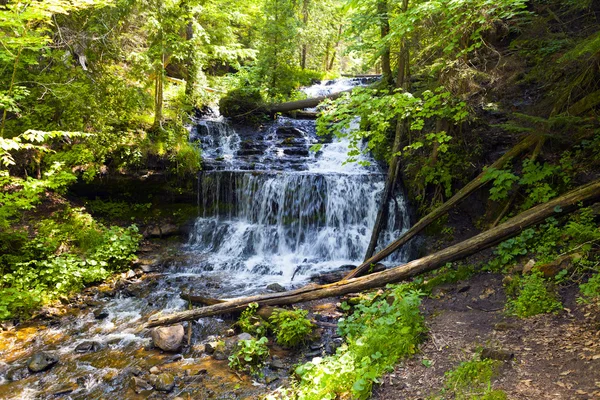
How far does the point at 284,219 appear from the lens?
11.0 meters

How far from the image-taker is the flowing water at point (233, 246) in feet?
17.6

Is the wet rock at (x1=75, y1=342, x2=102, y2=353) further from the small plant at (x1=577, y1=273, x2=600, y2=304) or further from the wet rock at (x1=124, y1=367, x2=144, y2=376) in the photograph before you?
the small plant at (x1=577, y1=273, x2=600, y2=304)

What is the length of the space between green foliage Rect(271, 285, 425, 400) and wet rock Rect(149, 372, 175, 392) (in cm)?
161

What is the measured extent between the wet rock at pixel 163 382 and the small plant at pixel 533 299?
4.50m

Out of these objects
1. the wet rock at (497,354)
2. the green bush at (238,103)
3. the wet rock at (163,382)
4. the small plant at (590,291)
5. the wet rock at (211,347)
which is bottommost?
the wet rock at (163,382)

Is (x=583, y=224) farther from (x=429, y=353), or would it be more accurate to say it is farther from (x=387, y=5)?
(x=387, y=5)

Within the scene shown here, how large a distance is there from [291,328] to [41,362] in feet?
12.2

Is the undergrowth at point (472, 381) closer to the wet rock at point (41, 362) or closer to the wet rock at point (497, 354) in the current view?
the wet rock at point (497, 354)

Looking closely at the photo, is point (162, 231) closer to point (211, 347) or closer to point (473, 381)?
point (211, 347)

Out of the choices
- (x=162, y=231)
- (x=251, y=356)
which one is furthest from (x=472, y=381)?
(x=162, y=231)

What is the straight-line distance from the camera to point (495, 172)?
Answer: 652 cm

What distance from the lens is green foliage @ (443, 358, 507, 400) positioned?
9.92 feet

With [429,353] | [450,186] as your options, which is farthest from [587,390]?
[450,186]

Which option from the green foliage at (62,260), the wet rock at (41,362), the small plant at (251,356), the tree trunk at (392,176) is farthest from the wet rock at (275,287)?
the wet rock at (41,362)
